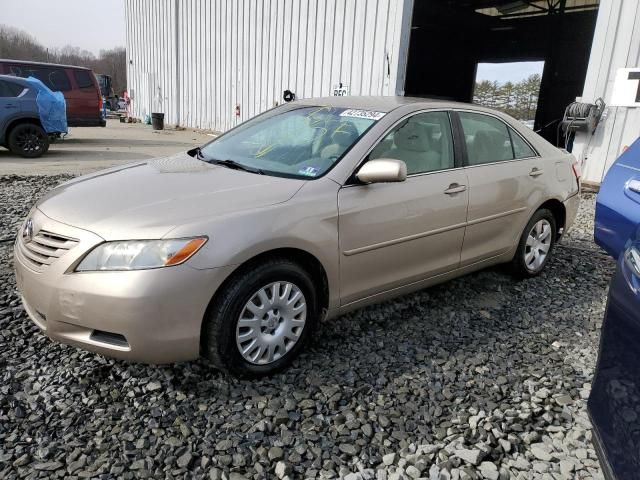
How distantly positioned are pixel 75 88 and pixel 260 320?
41.9ft

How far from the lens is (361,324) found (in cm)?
351

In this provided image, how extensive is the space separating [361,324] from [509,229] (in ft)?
4.80

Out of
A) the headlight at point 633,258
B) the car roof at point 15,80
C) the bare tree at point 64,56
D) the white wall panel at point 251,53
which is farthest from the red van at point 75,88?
the bare tree at point 64,56

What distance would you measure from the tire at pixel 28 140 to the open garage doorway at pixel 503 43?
41.6 ft

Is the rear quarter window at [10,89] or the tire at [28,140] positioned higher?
the rear quarter window at [10,89]

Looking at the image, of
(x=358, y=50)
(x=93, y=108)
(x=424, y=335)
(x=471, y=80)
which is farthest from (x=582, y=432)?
(x=471, y=80)

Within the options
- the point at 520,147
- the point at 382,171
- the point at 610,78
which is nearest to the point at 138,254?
the point at 382,171

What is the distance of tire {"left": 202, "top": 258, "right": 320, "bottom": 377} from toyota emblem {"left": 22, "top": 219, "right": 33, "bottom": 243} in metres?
1.09

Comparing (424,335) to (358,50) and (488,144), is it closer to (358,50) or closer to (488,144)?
(488,144)

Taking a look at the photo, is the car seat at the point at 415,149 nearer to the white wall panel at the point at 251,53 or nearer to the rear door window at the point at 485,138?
the rear door window at the point at 485,138

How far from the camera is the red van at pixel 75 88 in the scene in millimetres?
12992

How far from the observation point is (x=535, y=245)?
440cm

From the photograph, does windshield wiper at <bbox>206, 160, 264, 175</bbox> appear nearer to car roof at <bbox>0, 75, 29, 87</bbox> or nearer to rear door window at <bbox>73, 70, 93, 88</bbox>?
car roof at <bbox>0, 75, 29, 87</bbox>

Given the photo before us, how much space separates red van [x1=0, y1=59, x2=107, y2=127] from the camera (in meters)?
13.0
